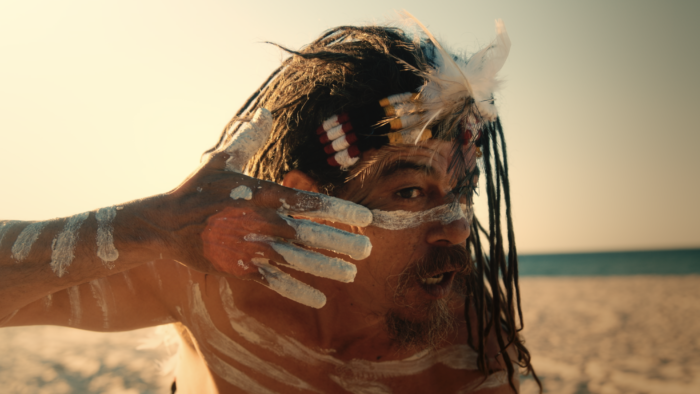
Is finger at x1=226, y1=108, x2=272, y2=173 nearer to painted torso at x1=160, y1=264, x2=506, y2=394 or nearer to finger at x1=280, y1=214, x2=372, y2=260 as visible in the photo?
finger at x1=280, y1=214, x2=372, y2=260

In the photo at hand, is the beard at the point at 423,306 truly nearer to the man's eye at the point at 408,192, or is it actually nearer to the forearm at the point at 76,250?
the man's eye at the point at 408,192

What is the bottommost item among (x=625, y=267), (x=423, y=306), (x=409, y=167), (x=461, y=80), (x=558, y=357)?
(x=625, y=267)

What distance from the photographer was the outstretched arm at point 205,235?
136 centimetres

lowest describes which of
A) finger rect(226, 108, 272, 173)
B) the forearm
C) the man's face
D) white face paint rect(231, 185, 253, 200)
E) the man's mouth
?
the man's mouth

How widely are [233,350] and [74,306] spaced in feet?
2.37

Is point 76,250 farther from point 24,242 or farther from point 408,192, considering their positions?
point 408,192

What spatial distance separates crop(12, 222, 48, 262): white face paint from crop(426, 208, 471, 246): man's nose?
1541 millimetres

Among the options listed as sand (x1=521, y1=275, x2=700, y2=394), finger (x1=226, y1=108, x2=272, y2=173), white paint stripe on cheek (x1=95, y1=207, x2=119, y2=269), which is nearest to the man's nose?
finger (x1=226, y1=108, x2=272, y2=173)

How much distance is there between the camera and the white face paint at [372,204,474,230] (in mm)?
1930

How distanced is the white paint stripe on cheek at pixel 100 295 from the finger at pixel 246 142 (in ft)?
3.20

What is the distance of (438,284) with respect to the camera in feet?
6.73

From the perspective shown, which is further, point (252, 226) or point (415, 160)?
point (415, 160)

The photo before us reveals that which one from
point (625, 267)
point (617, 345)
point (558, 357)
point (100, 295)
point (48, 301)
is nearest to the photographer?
point (48, 301)

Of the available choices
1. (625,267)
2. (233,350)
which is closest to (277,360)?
(233,350)
